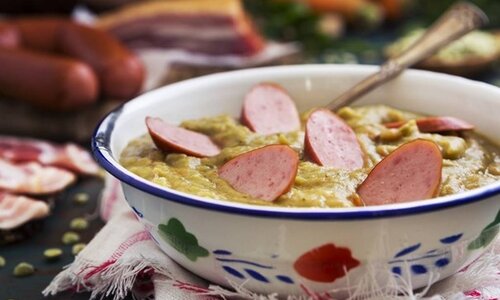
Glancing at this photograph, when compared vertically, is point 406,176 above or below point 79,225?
above

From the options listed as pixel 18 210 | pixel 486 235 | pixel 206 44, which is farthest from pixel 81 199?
pixel 206 44

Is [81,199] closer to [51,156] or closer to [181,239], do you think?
[51,156]

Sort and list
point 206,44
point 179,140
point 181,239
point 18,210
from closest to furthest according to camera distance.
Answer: point 181,239 → point 179,140 → point 18,210 → point 206,44

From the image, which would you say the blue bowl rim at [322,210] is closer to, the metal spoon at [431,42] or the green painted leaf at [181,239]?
the green painted leaf at [181,239]

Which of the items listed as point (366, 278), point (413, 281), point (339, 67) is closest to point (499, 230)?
point (413, 281)

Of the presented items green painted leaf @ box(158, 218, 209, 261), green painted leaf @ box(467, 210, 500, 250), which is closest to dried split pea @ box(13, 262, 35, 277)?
green painted leaf @ box(158, 218, 209, 261)
